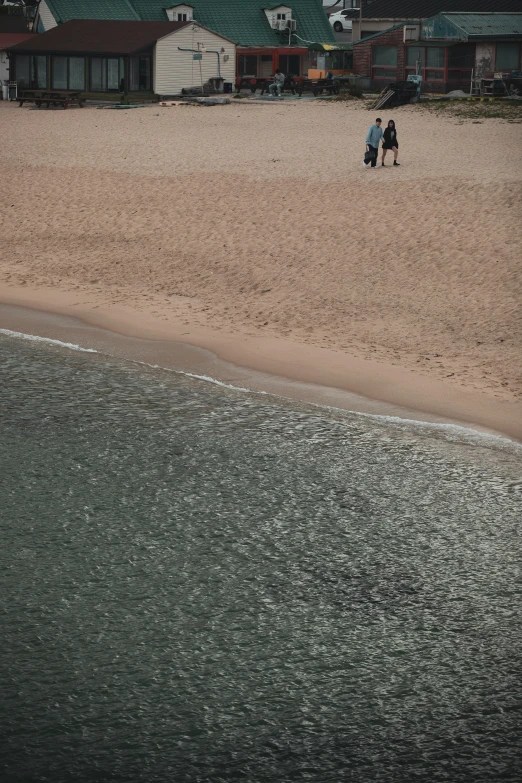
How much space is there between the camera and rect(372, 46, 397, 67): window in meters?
55.3

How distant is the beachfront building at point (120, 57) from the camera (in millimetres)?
50344

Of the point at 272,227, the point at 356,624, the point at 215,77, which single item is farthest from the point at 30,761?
the point at 215,77

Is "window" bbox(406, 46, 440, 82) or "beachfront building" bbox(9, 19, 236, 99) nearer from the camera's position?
"beachfront building" bbox(9, 19, 236, 99)

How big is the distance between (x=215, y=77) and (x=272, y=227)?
34473mm

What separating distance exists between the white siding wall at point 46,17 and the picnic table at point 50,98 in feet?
30.9

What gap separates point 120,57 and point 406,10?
1887 centimetres

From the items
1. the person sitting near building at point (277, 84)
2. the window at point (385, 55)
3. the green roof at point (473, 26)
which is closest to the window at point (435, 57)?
the green roof at point (473, 26)

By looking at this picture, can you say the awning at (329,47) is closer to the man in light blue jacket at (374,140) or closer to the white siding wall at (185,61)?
the white siding wall at (185,61)

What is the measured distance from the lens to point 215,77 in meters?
53.5

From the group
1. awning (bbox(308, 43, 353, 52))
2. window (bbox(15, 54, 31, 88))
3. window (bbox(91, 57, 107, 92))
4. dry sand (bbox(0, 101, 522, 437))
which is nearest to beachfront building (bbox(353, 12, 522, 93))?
awning (bbox(308, 43, 353, 52))

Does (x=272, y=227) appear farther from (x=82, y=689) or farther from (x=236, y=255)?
(x=82, y=689)

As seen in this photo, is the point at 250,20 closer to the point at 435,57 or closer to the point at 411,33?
the point at 411,33

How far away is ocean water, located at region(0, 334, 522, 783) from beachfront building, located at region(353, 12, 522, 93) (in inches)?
1648

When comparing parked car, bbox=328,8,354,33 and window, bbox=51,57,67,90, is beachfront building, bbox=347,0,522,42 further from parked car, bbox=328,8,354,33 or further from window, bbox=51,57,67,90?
window, bbox=51,57,67,90
